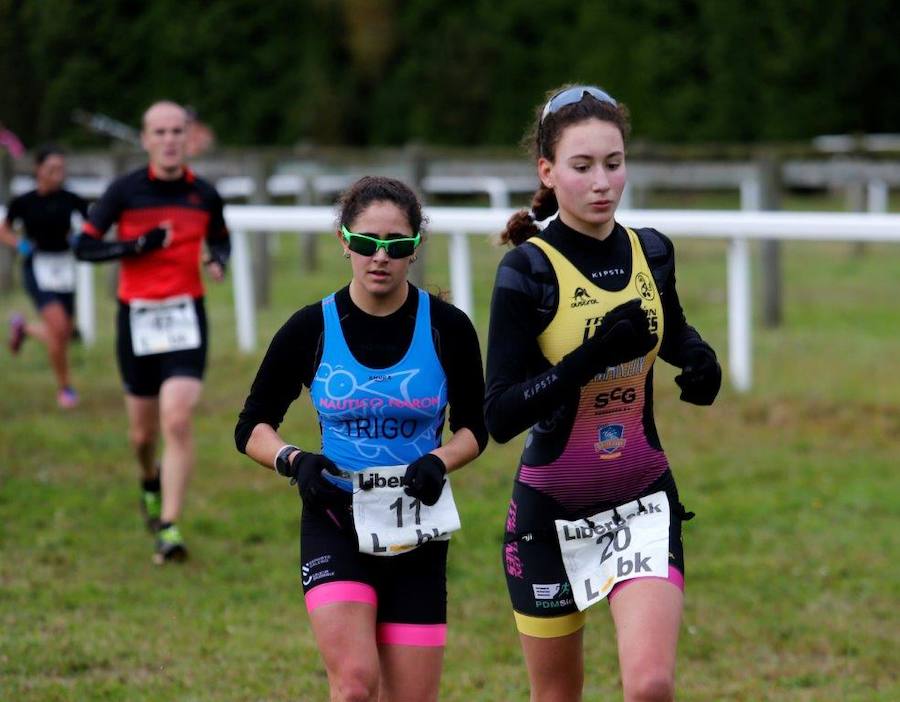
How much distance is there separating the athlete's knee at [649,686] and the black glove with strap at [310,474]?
3.31 ft

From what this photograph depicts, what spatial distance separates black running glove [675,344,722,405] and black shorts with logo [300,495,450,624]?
934 mm

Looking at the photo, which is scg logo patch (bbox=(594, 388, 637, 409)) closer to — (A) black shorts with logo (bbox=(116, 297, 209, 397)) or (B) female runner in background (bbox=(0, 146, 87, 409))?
(A) black shorts with logo (bbox=(116, 297, 209, 397))

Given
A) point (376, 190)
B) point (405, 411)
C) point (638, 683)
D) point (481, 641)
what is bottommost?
→ point (481, 641)

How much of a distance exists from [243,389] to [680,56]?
19.2 metres

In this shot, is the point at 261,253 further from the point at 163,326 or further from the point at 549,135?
the point at 549,135

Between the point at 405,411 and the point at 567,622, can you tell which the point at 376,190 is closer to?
the point at 405,411

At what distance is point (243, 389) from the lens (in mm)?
12789

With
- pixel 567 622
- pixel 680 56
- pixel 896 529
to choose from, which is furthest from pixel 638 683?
pixel 680 56

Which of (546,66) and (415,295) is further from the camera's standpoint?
(546,66)

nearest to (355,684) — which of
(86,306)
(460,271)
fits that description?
(460,271)

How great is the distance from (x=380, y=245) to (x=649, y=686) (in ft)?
4.84

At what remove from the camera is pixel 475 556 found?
816 centimetres

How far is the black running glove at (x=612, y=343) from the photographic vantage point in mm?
4203

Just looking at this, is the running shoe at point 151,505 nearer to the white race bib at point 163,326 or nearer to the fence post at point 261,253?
the white race bib at point 163,326
